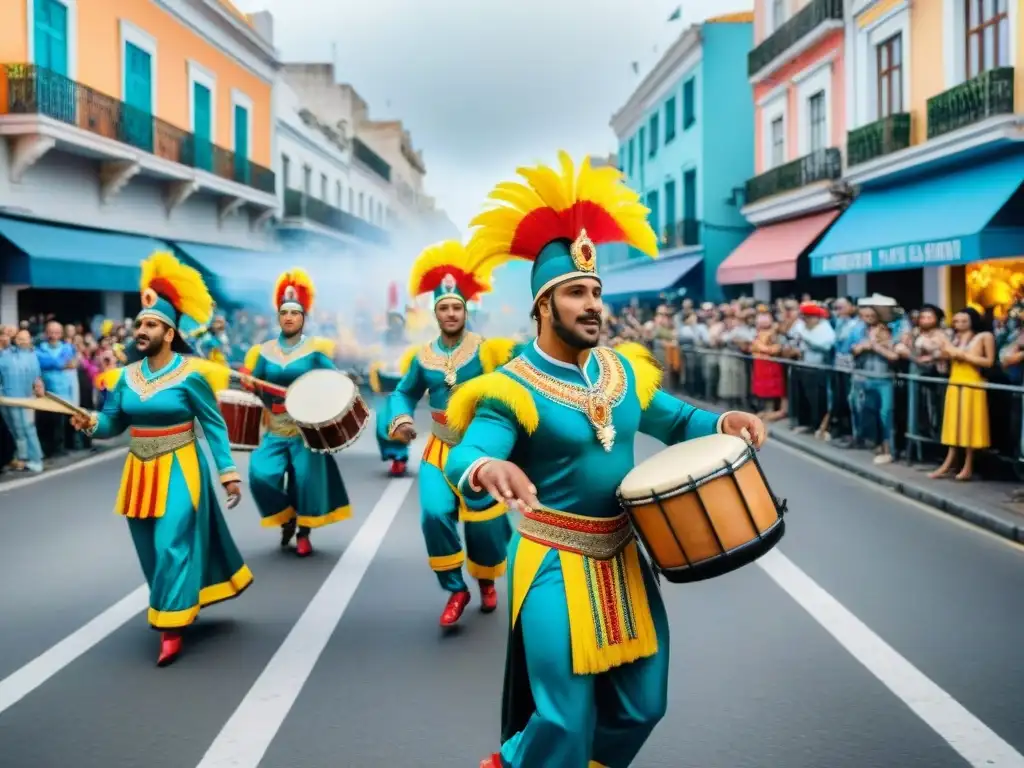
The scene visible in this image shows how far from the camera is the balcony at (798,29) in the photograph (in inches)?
983

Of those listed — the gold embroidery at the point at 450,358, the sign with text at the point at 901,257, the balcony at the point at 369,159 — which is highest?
the balcony at the point at 369,159

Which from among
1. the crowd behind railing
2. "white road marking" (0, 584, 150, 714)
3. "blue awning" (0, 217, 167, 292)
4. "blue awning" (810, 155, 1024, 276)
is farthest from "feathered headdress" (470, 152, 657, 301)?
"blue awning" (0, 217, 167, 292)

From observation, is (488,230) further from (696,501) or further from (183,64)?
(183,64)

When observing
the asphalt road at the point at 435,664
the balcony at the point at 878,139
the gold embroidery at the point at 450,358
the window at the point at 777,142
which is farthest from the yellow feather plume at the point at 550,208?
the window at the point at 777,142

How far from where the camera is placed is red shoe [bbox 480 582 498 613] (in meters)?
6.97

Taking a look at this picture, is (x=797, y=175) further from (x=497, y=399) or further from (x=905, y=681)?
(x=497, y=399)

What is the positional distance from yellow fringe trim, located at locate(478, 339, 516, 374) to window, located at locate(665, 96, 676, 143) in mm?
35189

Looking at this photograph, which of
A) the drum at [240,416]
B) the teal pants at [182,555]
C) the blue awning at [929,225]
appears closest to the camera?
the teal pants at [182,555]

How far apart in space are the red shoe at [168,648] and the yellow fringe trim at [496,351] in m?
2.25

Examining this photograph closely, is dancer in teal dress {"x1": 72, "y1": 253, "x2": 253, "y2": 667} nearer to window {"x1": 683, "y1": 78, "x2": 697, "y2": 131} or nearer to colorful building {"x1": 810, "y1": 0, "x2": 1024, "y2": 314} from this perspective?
colorful building {"x1": 810, "y1": 0, "x2": 1024, "y2": 314}

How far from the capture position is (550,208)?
3859 mm

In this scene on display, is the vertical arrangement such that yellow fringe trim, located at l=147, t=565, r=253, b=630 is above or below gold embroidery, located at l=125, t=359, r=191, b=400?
below

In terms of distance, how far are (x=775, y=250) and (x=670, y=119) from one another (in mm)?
15253

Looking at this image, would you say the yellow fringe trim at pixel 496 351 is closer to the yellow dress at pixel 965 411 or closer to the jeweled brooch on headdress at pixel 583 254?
the jeweled brooch on headdress at pixel 583 254
